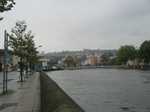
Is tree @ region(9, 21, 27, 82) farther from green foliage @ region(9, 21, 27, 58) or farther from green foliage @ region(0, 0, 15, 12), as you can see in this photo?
green foliage @ region(0, 0, 15, 12)

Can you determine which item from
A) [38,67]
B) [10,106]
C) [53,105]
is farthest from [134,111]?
[38,67]

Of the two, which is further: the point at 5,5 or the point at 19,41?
the point at 19,41

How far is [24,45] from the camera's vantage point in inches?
1805

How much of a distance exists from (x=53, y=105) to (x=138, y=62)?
182 m

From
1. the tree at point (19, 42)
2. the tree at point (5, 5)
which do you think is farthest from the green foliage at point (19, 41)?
the tree at point (5, 5)

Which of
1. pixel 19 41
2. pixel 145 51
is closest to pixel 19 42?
pixel 19 41

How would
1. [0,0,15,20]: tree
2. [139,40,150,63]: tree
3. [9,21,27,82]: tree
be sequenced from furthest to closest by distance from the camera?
[139,40,150,63]: tree < [9,21,27,82]: tree < [0,0,15,20]: tree

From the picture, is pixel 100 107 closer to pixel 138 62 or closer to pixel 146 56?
pixel 146 56

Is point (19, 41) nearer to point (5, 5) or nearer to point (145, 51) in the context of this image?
point (5, 5)

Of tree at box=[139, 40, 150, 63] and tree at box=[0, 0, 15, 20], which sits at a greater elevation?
tree at box=[139, 40, 150, 63]

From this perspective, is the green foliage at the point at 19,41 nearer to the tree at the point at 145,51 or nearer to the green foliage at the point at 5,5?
the green foliage at the point at 5,5

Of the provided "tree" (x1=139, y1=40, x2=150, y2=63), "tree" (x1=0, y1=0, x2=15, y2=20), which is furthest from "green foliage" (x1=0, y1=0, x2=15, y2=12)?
"tree" (x1=139, y1=40, x2=150, y2=63)

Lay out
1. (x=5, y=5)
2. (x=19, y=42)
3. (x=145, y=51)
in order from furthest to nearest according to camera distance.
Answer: (x=145, y=51) < (x=19, y=42) < (x=5, y=5)

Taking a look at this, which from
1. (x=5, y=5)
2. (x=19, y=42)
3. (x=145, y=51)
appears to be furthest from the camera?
(x=145, y=51)
